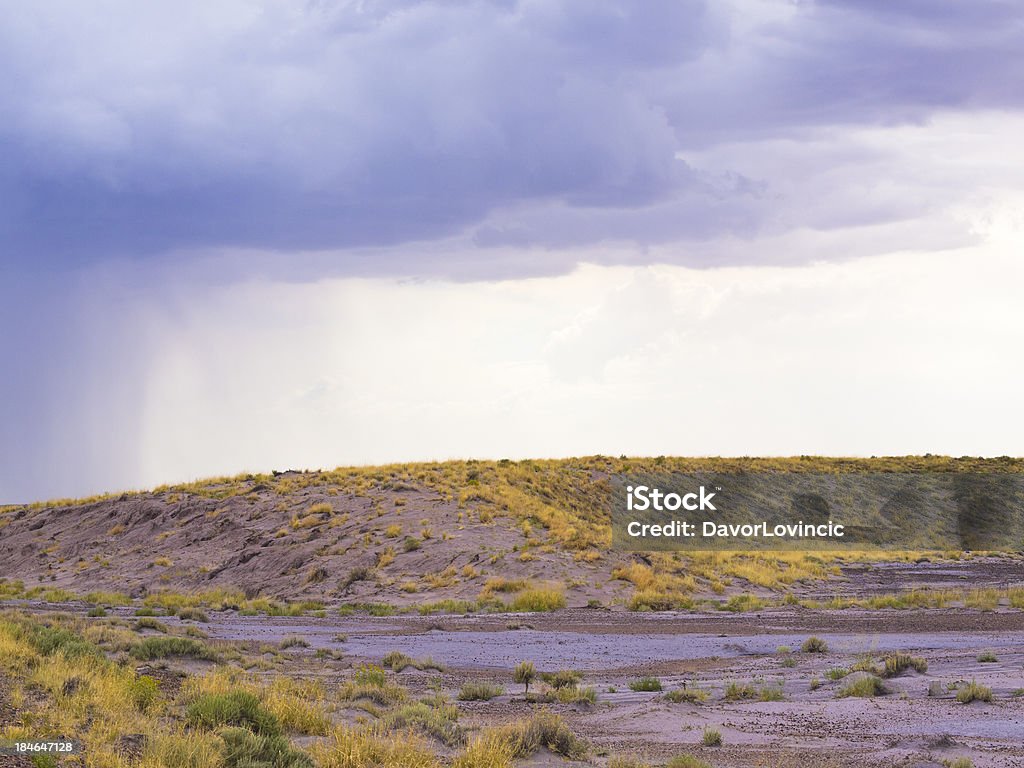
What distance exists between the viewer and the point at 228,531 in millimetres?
54125

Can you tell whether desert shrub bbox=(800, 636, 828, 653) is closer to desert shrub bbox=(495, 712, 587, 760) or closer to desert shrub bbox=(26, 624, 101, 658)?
desert shrub bbox=(495, 712, 587, 760)

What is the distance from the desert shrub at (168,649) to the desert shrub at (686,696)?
369 inches

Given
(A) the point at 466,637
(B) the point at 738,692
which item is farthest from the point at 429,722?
(A) the point at 466,637

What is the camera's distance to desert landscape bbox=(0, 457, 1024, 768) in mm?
13717

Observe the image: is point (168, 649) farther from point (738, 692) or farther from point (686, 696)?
point (738, 692)

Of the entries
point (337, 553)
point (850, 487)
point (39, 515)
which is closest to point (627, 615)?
point (337, 553)

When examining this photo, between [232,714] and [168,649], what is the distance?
7707 mm

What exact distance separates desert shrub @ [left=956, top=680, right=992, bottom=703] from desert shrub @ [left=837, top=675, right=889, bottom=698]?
1.40m

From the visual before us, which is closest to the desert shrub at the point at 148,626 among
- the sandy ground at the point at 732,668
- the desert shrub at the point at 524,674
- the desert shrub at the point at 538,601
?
the sandy ground at the point at 732,668

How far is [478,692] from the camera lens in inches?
734

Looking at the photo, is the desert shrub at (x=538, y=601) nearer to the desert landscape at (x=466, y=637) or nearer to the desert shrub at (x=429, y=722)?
the desert landscape at (x=466, y=637)

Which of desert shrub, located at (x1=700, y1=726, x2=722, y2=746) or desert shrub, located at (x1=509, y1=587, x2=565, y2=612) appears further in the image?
desert shrub, located at (x1=509, y1=587, x2=565, y2=612)

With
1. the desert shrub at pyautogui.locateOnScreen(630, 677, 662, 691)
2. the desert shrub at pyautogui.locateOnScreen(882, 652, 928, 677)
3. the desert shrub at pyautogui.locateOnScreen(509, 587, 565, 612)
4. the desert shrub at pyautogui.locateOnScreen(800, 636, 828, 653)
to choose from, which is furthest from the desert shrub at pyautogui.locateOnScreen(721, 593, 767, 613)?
the desert shrub at pyautogui.locateOnScreen(630, 677, 662, 691)

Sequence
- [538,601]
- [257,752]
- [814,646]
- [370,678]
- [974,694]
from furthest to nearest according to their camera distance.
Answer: [538,601]
[814,646]
[370,678]
[974,694]
[257,752]
